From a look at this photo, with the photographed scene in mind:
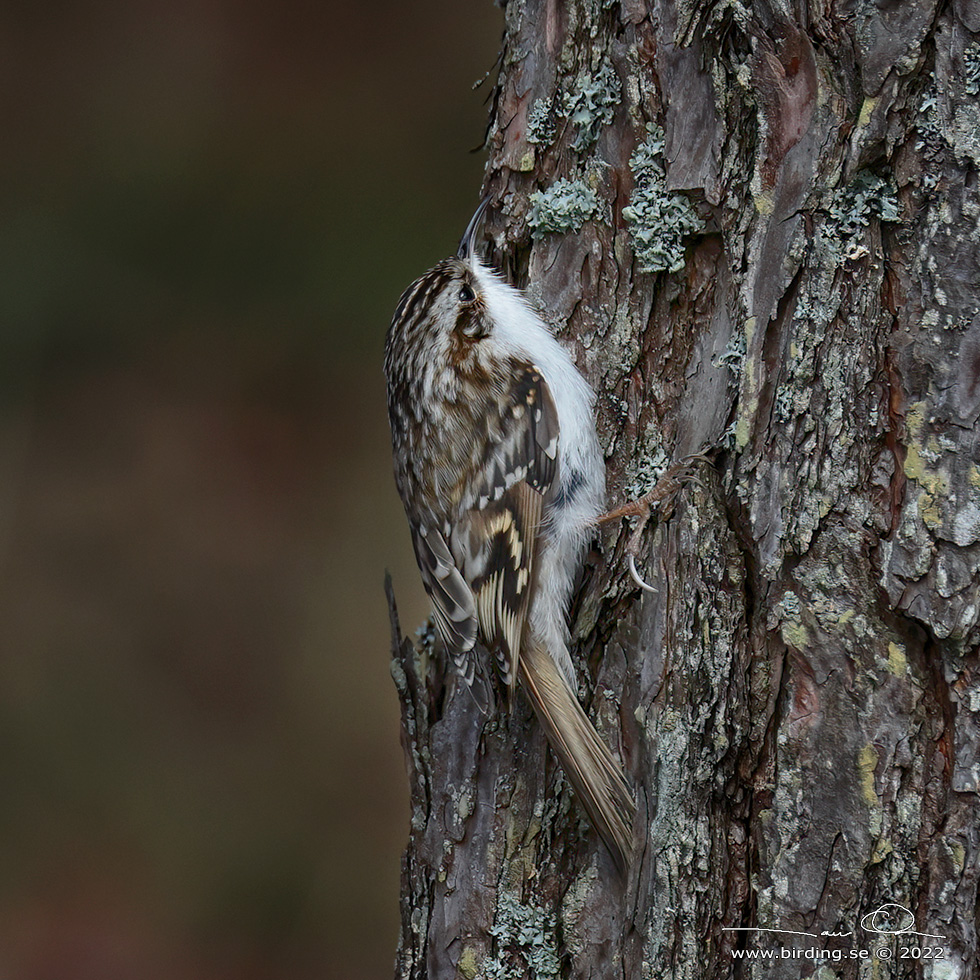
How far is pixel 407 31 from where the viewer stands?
3.11 metres

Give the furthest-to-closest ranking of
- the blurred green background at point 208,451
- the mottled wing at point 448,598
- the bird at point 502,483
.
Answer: the blurred green background at point 208,451
the mottled wing at point 448,598
the bird at point 502,483

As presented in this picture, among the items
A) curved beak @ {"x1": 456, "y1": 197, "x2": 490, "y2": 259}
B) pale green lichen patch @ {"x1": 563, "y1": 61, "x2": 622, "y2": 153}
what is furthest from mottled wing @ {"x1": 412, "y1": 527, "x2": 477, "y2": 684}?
pale green lichen patch @ {"x1": 563, "y1": 61, "x2": 622, "y2": 153}

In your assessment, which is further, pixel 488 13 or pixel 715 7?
pixel 488 13

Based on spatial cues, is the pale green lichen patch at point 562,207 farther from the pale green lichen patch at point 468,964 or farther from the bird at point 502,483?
the pale green lichen patch at point 468,964

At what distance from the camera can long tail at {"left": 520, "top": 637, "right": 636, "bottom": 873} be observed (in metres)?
1.37

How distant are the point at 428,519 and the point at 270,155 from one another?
1.73 metres

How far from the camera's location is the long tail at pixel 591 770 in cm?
137

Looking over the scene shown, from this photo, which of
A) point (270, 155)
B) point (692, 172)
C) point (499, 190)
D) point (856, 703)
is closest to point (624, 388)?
point (692, 172)

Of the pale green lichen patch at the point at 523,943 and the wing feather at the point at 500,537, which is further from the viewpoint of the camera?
the wing feather at the point at 500,537

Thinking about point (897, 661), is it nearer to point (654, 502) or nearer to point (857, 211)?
point (654, 502)

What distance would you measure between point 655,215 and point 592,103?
23 cm

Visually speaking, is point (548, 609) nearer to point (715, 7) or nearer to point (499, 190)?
point (499, 190)
